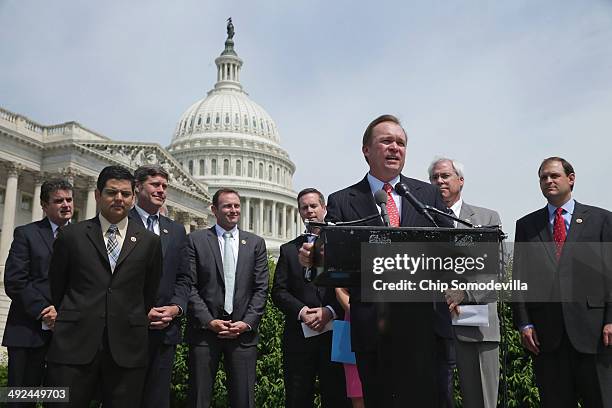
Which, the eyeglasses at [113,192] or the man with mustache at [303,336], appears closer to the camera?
the eyeglasses at [113,192]

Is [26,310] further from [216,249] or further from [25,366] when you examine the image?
[216,249]

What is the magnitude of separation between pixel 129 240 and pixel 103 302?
1.64ft

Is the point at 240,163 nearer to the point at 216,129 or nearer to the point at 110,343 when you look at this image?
the point at 216,129

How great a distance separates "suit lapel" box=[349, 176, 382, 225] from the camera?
3.65m

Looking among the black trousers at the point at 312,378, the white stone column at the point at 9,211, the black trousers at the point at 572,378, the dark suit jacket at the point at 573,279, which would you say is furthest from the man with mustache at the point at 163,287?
the white stone column at the point at 9,211

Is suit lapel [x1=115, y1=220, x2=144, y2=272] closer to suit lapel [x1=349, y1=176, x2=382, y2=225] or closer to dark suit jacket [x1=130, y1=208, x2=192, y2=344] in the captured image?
dark suit jacket [x1=130, y1=208, x2=192, y2=344]

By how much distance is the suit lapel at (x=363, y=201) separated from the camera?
3652 millimetres

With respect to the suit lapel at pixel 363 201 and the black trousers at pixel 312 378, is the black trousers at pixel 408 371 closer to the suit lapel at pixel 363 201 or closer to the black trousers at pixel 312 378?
the suit lapel at pixel 363 201

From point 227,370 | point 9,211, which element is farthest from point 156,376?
point 9,211

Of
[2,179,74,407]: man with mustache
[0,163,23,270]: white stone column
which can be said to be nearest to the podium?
[2,179,74,407]: man with mustache

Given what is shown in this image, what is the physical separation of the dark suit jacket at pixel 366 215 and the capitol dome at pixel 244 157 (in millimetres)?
85236

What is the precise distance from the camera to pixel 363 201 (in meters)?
3.72

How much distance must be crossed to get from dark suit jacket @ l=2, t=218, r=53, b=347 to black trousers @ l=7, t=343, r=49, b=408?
0.10 meters

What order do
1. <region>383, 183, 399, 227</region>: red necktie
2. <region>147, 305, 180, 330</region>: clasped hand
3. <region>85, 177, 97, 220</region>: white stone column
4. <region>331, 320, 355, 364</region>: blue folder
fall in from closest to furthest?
<region>383, 183, 399, 227</region>: red necktie < <region>331, 320, 355, 364</region>: blue folder < <region>147, 305, 180, 330</region>: clasped hand < <region>85, 177, 97, 220</region>: white stone column
